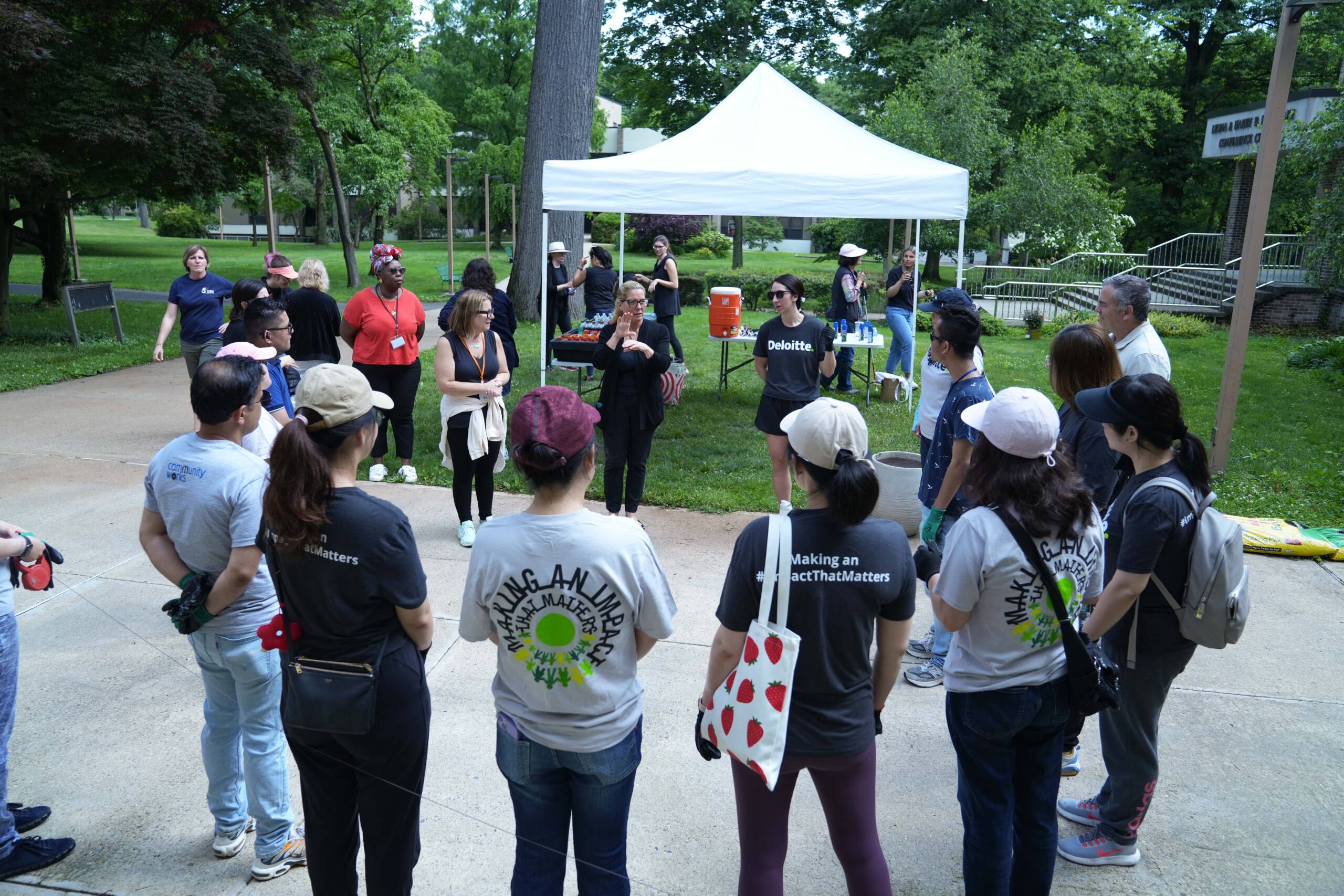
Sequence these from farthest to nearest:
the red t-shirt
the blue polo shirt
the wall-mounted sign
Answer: the wall-mounted sign
the blue polo shirt
the red t-shirt

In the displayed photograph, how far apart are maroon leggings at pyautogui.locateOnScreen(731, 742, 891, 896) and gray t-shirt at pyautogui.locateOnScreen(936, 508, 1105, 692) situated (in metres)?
0.43

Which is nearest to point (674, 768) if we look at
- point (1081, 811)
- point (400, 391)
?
point (1081, 811)

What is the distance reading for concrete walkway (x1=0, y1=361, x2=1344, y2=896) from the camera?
3209 millimetres

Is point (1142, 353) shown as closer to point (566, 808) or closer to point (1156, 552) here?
point (1156, 552)

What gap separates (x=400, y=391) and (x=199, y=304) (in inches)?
83.9

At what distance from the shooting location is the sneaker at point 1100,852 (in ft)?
10.7

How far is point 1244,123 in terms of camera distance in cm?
2267

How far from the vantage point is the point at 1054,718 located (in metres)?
2.65

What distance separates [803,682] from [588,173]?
22.6ft

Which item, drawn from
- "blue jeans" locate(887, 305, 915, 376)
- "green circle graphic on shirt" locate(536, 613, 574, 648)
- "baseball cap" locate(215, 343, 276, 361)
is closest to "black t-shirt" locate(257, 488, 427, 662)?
"green circle graphic on shirt" locate(536, 613, 574, 648)

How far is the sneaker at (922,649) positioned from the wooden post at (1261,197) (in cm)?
436

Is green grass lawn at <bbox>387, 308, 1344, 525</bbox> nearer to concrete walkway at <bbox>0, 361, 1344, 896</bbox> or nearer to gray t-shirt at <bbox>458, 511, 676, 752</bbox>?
concrete walkway at <bbox>0, 361, 1344, 896</bbox>

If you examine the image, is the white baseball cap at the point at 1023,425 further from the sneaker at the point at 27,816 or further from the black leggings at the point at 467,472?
the black leggings at the point at 467,472

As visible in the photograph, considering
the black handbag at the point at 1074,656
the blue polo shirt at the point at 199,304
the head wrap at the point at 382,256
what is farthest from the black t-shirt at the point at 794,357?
the blue polo shirt at the point at 199,304
